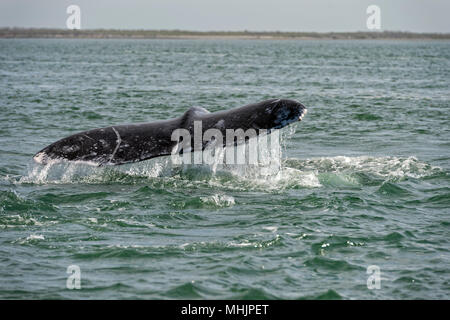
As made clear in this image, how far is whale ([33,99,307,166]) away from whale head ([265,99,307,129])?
1cm

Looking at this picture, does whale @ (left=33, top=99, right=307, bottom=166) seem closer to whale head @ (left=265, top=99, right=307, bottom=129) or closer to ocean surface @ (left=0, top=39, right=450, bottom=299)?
whale head @ (left=265, top=99, right=307, bottom=129)

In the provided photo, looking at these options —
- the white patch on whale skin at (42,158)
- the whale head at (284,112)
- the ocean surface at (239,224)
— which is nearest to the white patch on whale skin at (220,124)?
the whale head at (284,112)

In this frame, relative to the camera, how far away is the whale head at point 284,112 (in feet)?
28.2

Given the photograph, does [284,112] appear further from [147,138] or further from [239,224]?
[147,138]

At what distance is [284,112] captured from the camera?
869 centimetres

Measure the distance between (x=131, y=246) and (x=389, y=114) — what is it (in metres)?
15.5

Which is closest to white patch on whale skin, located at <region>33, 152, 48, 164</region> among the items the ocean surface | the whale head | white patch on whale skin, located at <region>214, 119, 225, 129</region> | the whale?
the whale

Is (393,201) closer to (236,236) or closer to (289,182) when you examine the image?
(289,182)

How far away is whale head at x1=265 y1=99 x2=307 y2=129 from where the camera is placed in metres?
8.60

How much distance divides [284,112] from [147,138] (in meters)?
1.83

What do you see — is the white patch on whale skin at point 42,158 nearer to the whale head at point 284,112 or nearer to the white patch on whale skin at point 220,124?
the white patch on whale skin at point 220,124

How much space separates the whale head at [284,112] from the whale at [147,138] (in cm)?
1

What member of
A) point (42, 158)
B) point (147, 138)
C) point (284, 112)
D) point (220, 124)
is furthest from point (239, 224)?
point (42, 158)

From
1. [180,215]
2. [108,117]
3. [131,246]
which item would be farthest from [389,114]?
[131,246]
